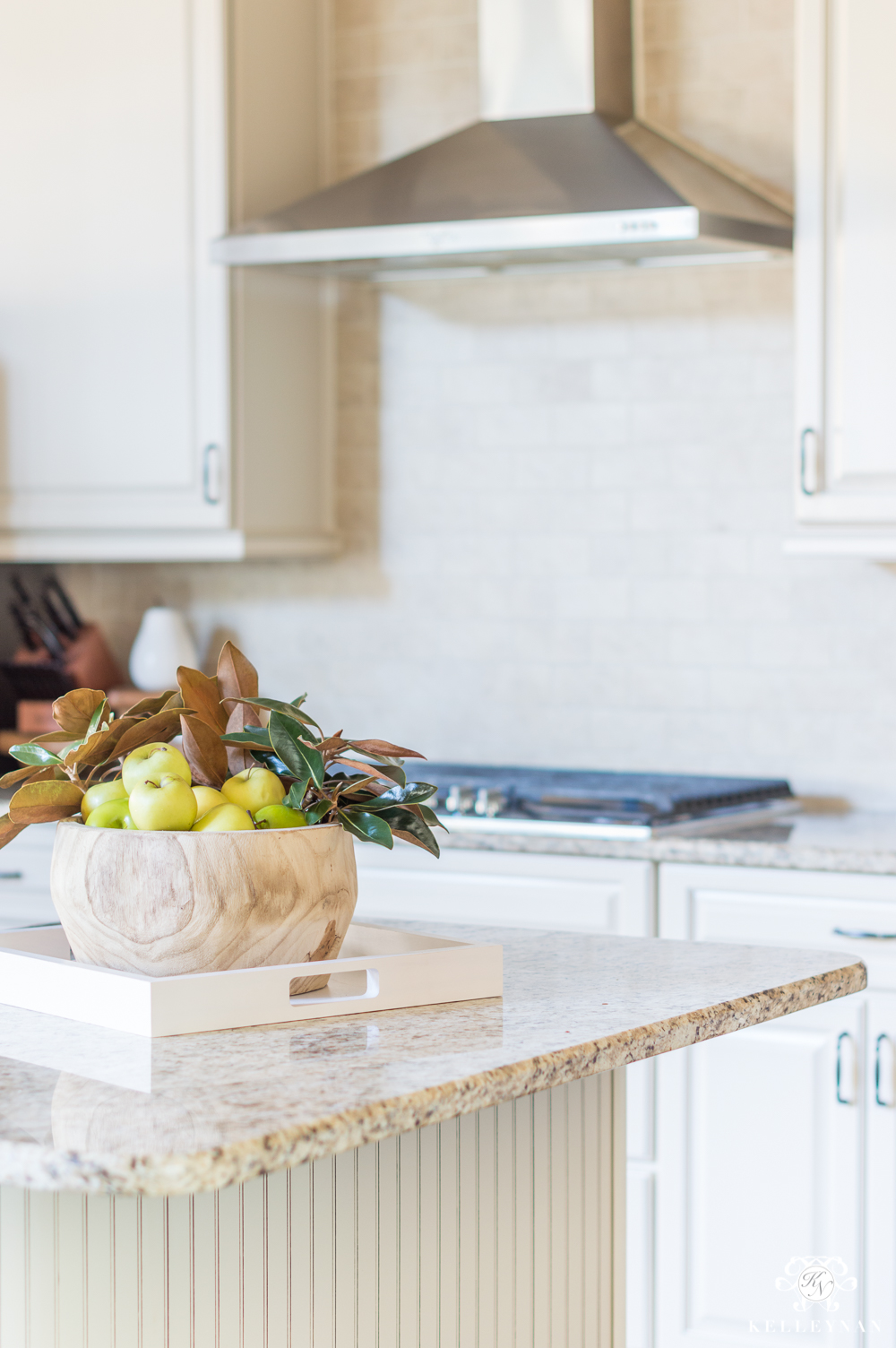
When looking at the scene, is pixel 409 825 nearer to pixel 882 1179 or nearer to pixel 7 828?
pixel 7 828

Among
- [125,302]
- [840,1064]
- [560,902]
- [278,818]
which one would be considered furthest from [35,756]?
[125,302]

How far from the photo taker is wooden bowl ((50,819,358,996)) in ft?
3.67

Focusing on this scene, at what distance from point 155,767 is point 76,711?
0.13 m

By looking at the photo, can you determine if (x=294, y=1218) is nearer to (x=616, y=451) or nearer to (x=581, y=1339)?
(x=581, y=1339)

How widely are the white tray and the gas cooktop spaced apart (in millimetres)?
1315

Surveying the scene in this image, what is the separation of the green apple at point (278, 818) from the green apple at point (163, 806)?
57 millimetres

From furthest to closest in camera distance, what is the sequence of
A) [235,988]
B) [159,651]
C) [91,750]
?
[159,651]
[91,750]
[235,988]

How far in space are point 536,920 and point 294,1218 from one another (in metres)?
1.46

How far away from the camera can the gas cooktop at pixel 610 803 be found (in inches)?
102

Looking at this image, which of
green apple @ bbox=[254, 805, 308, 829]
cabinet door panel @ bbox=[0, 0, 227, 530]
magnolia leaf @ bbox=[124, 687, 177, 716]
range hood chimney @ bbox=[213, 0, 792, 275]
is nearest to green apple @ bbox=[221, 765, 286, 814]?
green apple @ bbox=[254, 805, 308, 829]

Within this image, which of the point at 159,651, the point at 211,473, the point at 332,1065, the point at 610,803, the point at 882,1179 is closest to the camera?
the point at 332,1065

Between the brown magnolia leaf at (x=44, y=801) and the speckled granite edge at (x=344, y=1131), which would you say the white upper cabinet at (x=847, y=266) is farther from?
the brown magnolia leaf at (x=44, y=801)

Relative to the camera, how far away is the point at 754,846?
2.44m

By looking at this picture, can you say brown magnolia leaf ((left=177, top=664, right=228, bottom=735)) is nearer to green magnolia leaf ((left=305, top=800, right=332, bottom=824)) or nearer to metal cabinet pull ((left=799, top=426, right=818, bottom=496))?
green magnolia leaf ((left=305, top=800, right=332, bottom=824))
